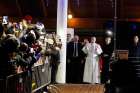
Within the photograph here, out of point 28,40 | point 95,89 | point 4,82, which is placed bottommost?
point 95,89

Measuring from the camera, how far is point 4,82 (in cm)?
576

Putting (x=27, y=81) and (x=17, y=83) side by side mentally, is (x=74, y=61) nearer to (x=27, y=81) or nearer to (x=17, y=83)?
(x=27, y=81)

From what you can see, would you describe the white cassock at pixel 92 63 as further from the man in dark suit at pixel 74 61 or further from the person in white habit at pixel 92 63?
the man in dark suit at pixel 74 61

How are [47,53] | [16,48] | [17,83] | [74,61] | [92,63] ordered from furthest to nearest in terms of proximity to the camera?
[74,61], [92,63], [47,53], [17,83], [16,48]

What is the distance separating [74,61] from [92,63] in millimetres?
659

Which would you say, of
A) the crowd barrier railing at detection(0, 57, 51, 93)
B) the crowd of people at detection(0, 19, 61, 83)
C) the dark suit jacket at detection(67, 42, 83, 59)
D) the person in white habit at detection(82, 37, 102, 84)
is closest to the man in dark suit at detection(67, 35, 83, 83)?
the dark suit jacket at detection(67, 42, 83, 59)

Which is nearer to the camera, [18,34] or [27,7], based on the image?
[18,34]

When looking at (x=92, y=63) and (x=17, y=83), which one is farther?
(x=92, y=63)

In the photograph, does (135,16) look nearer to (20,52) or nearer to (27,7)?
(27,7)

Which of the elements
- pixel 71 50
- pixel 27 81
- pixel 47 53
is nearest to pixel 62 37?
pixel 71 50

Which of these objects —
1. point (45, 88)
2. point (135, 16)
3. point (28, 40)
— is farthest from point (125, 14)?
point (28, 40)

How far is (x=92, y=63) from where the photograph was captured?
12.9 m

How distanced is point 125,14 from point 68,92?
7.00 metres

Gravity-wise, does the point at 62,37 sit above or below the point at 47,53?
above
